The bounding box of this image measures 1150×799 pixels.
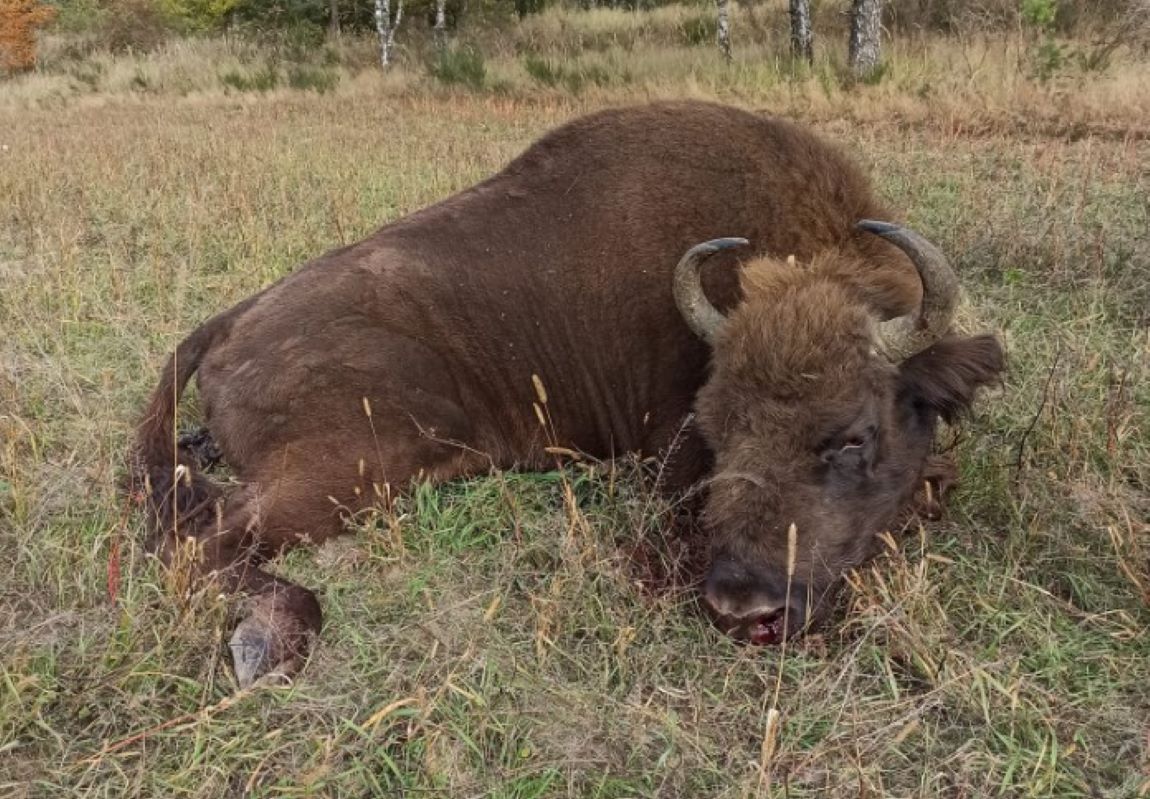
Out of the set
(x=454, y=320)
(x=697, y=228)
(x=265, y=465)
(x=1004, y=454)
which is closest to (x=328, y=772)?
(x=265, y=465)

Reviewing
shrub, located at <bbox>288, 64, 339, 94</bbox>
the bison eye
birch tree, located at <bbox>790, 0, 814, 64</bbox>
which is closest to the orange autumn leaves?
shrub, located at <bbox>288, 64, 339, 94</bbox>

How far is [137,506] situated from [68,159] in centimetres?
905

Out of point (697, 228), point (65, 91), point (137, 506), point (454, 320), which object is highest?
point (65, 91)

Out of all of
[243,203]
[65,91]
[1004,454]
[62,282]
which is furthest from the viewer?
[65,91]

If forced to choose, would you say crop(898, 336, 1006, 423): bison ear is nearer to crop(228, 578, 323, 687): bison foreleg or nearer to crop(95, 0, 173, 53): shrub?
crop(228, 578, 323, 687): bison foreleg

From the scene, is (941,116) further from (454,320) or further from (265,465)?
(265,465)

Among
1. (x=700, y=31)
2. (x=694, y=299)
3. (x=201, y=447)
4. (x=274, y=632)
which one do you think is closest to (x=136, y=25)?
(x=700, y=31)

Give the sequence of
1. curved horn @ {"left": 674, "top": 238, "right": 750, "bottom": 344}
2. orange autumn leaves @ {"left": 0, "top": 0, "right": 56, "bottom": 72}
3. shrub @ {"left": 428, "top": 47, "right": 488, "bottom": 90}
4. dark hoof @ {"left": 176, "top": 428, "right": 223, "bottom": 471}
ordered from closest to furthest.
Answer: curved horn @ {"left": 674, "top": 238, "right": 750, "bottom": 344}
dark hoof @ {"left": 176, "top": 428, "right": 223, "bottom": 471}
shrub @ {"left": 428, "top": 47, "right": 488, "bottom": 90}
orange autumn leaves @ {"left": 0, "top": 0, "right": 56, "bottom": 72}

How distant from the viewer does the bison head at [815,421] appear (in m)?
2.94

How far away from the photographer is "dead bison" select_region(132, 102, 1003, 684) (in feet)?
10.1

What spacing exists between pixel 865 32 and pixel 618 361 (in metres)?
10.5

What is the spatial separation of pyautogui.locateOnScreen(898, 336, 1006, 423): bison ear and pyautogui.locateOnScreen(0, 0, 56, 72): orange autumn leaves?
3964cm

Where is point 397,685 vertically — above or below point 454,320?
below

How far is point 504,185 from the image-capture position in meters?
4.54
